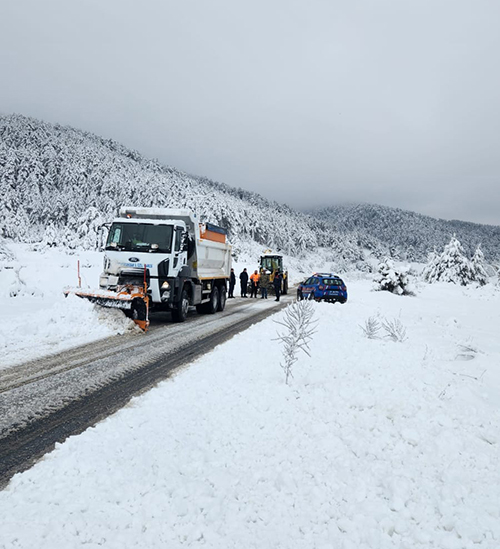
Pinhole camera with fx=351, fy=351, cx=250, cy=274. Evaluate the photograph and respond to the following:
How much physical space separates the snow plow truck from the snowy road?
129 centimetres

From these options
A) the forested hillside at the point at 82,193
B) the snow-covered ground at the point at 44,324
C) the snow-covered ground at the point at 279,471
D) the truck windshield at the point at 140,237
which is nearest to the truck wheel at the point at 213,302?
the truck windshield at the point at 140,237

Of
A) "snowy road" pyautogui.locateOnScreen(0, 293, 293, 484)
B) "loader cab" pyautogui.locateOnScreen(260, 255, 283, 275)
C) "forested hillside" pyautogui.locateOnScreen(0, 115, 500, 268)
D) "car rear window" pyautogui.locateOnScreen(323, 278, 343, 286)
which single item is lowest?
"snowy road" pyautogui.locateOnScreen(0, 293, 293, 484)

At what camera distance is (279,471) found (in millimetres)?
2791

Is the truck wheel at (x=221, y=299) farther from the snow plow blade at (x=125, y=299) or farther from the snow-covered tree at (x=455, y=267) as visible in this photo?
the snow-covered tree at (x=455, y=267)

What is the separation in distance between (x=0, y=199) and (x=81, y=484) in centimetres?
7251

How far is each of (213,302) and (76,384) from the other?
8.99m

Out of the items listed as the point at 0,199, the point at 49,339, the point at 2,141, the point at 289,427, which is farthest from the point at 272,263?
the point at 2,141

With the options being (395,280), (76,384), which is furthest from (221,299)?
(395,280)

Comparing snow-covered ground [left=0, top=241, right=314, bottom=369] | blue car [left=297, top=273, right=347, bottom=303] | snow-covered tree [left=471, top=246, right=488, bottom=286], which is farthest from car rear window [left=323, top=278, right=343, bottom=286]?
snow-covered tree [left=471, top=246, right=488, bottom=286]

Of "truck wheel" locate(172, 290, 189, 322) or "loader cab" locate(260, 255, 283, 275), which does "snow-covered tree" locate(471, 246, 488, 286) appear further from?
"truck wheel" locate(172, 290, 189, 322)

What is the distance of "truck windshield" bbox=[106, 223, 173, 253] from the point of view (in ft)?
35.1

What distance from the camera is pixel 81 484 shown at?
2605mm

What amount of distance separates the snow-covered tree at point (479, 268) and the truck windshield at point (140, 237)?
1863 inches

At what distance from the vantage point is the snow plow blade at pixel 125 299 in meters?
9.50
